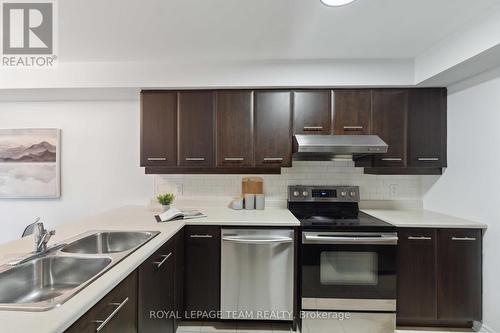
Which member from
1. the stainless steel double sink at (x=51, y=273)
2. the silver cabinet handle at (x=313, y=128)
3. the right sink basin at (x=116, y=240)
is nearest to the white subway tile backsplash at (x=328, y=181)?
the silver cabinet handle at (x=313, y=128)

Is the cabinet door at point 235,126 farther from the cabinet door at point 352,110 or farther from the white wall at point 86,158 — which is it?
the white wall at point 86,158

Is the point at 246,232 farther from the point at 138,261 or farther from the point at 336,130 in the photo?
the point at 336,130

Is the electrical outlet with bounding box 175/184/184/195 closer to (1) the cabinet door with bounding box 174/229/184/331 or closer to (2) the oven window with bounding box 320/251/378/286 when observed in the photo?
(1) the cabinet door with bounding box 174/229/184/331

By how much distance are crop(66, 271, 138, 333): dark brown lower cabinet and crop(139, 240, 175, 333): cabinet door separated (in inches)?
3.2

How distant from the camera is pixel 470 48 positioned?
177 centimetres

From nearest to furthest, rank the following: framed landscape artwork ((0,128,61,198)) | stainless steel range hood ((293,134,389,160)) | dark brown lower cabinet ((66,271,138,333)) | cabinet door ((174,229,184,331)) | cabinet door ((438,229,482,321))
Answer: dark brown lower cabinet ((66,271,138,333)), cabinet door ((174,229,184,331)), cabinet door ((438,229,482,321)), stainless steel range hood ((293,134,389,160)), framed landscape artwork ((0,128,61,198))

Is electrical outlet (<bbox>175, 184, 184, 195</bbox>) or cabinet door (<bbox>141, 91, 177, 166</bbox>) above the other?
cabinet door (<bbox>141, 91, 177, 166</bbox>)

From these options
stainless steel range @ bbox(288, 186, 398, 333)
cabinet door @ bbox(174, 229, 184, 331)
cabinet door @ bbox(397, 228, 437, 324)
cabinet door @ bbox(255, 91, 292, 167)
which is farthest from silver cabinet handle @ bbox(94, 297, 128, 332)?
cabinet door @ bbox(397, 228, 437, 324)

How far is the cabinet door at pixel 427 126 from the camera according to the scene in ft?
7.91

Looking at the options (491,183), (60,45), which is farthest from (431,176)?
(60,45)

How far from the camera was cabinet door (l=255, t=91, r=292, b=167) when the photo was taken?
8.06 ft

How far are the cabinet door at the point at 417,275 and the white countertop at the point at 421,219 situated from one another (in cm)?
6

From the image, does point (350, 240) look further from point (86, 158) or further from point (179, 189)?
point (86, 158)

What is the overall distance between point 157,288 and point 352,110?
217cm
